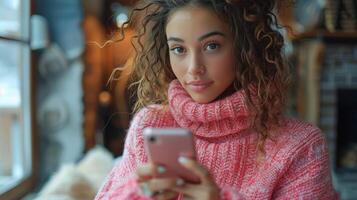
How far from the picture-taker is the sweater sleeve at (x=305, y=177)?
0.78 metres

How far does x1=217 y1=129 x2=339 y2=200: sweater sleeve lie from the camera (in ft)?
2.57

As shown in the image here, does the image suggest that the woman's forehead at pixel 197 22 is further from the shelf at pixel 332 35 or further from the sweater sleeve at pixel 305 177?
the shelf at pixel 332 35

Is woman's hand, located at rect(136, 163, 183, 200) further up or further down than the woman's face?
further down

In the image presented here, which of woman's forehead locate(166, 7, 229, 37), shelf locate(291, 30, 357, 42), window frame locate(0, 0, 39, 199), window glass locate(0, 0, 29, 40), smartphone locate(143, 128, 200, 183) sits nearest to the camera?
smartphone locate(143, 128, 200, 183)

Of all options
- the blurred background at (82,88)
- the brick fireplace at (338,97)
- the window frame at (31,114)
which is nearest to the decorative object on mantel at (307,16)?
the blurred background at (82,88)

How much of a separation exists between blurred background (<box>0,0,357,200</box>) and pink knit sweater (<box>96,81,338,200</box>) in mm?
197

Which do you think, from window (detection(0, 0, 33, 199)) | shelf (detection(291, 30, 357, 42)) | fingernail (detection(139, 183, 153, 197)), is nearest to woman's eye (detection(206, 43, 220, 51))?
fingernail (detection(139, 183, 153, 197))

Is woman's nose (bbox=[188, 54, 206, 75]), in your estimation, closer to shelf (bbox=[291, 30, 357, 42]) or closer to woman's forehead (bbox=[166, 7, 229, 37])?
woman's forehead (bbox=[166, 7, 229, 37])

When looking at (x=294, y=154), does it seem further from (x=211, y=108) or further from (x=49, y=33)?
(x=49, y=33)

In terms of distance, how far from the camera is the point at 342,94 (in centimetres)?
254

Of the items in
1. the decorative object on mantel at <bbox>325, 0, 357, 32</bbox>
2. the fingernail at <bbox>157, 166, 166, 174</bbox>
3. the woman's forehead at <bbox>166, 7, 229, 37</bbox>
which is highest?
the decorative object on mantel at <bbox>325, 0, 357, 32</bbox>

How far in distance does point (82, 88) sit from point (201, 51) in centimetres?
133

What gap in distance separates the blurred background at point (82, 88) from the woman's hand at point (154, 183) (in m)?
0.36

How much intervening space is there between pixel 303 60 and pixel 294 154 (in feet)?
6.19
